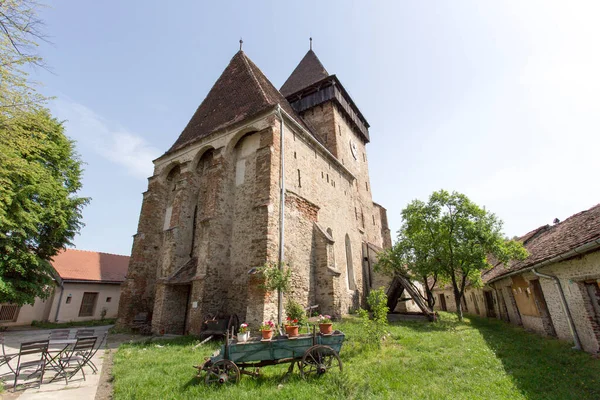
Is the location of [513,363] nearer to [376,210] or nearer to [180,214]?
[180,214]

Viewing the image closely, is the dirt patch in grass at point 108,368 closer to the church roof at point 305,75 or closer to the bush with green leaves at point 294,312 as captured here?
the bush with green leaves at point 294,312

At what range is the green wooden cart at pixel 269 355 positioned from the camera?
5570 millimetres

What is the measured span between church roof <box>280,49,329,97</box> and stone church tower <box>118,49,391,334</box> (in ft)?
20.6

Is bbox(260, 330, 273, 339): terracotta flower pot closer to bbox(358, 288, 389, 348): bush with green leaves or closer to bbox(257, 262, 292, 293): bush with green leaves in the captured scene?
bbox(358, 288, 389, 348): bush with green leaves

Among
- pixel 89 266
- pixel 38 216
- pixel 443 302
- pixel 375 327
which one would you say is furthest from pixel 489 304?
pixel 89 266

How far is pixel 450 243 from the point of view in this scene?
1381 centimetres

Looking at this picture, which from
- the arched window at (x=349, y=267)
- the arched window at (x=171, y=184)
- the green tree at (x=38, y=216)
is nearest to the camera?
the green tree at (x=38, y=216)

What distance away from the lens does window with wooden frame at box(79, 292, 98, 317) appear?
2090 cm

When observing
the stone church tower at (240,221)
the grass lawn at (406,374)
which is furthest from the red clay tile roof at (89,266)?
the grass lawn at (406,374)

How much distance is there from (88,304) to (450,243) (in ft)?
83.0

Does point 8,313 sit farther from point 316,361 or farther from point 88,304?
point 316,361

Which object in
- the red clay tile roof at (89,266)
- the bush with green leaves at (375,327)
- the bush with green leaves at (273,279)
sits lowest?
the bush with green leaves at (375,327)

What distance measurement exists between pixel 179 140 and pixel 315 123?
33.1 feet

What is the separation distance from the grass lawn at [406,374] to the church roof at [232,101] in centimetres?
1078
